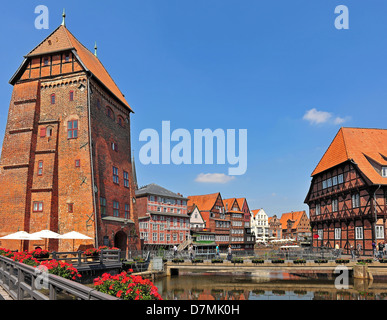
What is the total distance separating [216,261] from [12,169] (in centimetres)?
2184

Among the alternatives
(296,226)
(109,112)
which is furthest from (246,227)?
(109,112)

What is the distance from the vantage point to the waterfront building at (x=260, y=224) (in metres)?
117

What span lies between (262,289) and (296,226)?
9618 centimetres

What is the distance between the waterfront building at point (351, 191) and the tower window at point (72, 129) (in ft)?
103

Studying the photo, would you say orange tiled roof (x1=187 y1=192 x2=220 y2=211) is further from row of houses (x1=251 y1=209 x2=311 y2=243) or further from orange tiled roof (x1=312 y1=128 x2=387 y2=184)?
row of houses (x1=251 y1=209 x2=311 y2=243)

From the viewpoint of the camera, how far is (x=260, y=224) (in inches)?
4626

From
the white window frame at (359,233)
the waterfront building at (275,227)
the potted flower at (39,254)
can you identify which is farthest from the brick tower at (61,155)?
the waterfront building at (275,227)

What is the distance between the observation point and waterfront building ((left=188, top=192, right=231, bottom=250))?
76312 mm

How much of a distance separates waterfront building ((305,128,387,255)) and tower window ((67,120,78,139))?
103ft

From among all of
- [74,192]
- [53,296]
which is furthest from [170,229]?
[53,296]

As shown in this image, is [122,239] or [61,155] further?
[122,239]

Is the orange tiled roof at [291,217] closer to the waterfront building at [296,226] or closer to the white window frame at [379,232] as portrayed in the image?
the waterfront building at [296,226]

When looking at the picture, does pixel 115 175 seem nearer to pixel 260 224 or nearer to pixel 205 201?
pixel 205 201
